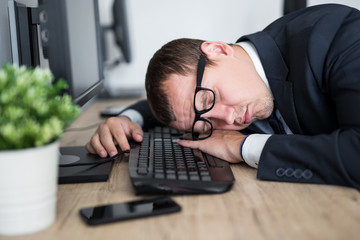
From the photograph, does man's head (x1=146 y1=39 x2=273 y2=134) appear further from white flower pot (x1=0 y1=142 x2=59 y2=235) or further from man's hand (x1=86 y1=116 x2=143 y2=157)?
white flower pot (x1=0 y1=142 x2=59 y2=235)

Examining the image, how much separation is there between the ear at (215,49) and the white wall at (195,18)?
132 cm

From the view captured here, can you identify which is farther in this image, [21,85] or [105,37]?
[105,37]

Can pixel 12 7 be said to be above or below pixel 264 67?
above

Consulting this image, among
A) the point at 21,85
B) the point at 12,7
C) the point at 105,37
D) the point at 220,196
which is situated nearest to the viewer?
the point at 21,85

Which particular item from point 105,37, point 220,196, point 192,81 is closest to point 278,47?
point 192,81

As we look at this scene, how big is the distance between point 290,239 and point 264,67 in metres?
0.62

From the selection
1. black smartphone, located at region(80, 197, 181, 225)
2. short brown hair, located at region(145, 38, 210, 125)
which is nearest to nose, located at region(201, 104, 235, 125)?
short brown hair, located at region(145, 38, 210, 125)

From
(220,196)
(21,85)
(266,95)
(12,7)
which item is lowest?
(220,196)

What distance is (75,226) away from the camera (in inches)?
21.1

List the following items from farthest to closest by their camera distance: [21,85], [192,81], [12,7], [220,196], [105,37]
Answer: [105,37], [192,81], [12,7], [220,196], [21,85]

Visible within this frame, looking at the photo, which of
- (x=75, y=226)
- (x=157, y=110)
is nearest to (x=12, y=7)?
(x=157, y=110)

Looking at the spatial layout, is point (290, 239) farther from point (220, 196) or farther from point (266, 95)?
point (266, 95)

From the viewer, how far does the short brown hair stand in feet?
3.36

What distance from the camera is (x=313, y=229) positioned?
0.51 meters
